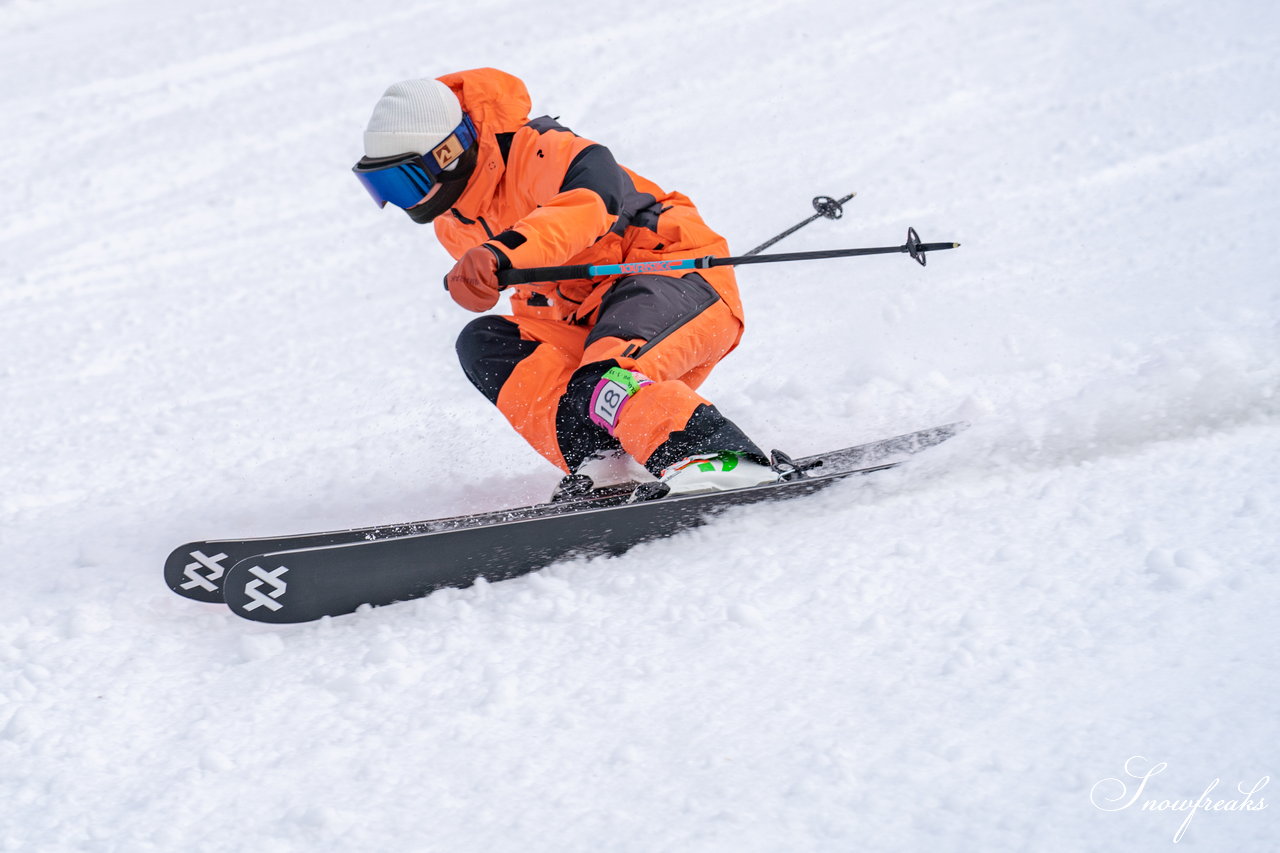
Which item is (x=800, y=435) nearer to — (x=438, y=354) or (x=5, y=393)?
(x=438, y=354)

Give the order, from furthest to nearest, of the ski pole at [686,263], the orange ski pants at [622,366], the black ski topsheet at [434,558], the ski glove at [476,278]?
the ski pole at [686,263]
the orange ski pants at [622,366]
the ski glove at [476,278]
the black ski topsheet at [434,558]

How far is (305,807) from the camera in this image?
1.92 m

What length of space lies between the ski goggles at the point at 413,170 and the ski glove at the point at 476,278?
0.48 metres

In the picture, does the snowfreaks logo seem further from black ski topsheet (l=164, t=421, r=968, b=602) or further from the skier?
black ski topsheet (l=164, t=421, r=968, b=602)

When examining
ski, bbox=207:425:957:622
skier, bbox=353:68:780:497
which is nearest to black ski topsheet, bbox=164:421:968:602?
ski, bbox=207:425:957:622

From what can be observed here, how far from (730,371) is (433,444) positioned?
4.78ft

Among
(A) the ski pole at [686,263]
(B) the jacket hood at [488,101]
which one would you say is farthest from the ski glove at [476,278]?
(B) the jacket hood at [488,101]

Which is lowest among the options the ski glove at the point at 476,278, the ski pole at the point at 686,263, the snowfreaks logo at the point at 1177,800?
the snowfreaks logo at the point at 1177,800

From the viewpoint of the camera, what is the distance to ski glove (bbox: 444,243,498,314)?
9.09 ft

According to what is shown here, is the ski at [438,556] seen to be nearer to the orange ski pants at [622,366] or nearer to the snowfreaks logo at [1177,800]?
the orange ski pants at [622,366]

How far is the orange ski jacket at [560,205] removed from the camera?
3.04 metres

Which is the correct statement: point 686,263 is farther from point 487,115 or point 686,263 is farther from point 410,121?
point 410,121

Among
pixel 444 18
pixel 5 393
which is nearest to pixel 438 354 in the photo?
pixel 5 393

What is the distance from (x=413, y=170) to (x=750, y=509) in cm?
138
